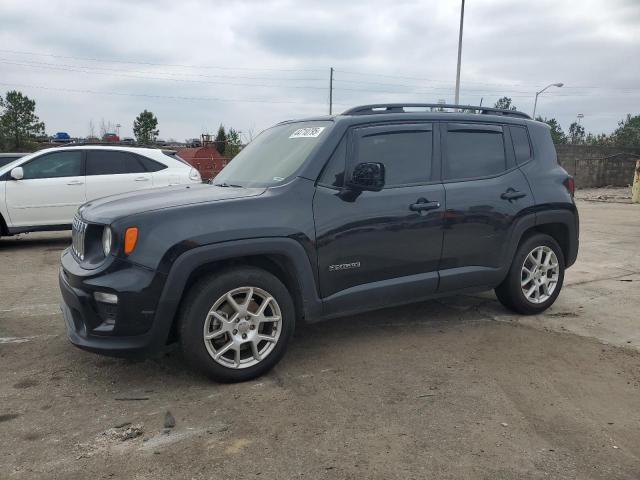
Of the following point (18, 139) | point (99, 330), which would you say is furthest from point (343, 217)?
point (18, 139)

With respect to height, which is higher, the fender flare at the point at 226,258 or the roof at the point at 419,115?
the roof at the point at 419,115

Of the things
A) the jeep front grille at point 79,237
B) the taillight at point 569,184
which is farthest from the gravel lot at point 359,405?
the taillight at point 569,184

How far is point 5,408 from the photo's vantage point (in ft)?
11.2

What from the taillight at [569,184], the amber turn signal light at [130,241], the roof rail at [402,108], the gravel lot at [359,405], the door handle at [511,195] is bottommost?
the gravel lot at [359,405]

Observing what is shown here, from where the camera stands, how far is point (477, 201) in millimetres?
4715

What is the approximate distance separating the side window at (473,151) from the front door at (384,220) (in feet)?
0.60

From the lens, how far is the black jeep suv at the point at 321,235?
3496 millimetres

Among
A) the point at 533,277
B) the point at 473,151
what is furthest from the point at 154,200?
the point at 533,277

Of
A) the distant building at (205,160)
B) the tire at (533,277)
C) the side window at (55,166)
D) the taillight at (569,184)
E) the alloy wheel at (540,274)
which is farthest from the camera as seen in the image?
the distant building at (205,160)

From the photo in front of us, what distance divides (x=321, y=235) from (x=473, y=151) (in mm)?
1781

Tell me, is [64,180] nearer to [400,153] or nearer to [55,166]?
[55,166]

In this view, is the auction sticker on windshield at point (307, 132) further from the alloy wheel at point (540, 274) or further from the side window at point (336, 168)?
the alloy wheel at point (540, 274)

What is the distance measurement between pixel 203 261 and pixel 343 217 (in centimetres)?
110

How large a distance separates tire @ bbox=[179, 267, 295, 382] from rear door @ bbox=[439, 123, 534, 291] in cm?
156
